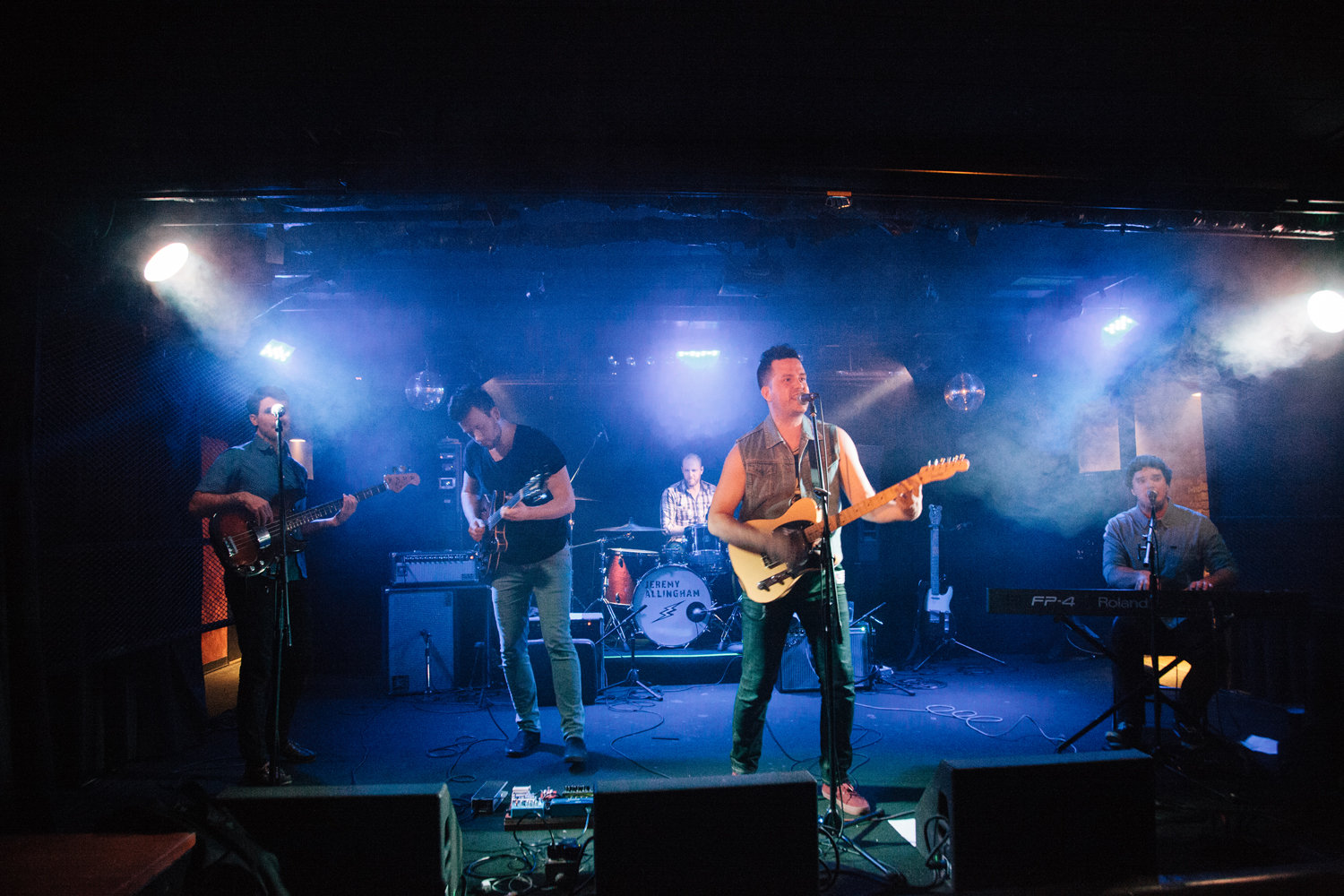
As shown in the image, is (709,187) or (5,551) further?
(709,187)

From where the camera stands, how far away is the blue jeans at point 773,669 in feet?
11.5

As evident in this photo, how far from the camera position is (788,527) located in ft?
11.5

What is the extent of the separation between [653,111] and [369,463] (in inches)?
241

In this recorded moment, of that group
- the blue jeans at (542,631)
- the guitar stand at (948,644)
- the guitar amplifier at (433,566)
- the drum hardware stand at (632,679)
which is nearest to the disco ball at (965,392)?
the guitar stand at (948,644)

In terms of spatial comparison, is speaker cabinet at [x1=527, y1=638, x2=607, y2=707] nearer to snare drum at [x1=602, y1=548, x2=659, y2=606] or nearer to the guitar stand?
snare drum at [x1=602, y1=548, x2=659, y2=606]

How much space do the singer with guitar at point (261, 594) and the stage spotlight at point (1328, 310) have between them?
26.3 feet

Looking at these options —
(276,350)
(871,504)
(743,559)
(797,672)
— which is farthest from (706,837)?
(276,350)

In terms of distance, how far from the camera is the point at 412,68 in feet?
11.7

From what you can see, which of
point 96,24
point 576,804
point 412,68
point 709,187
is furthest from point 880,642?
point 96,24

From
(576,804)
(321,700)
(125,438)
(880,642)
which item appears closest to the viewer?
(576,804)

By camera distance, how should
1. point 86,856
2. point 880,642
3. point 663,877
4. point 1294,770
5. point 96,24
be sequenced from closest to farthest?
point 86,856
point 663,877
point 96,24
point 1294,770
point 880,642

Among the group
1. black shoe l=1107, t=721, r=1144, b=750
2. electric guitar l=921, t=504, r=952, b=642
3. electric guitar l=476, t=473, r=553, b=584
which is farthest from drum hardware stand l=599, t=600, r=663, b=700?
black shoe l=1107, t=721, r=1144, b=750

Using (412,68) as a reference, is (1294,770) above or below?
below

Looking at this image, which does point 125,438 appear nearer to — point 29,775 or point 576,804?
point 29,775
